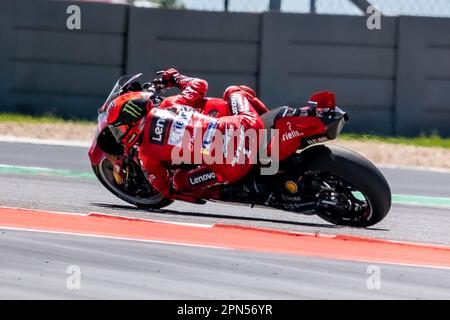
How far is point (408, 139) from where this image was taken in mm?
14844

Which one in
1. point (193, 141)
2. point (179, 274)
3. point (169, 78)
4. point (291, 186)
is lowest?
point (179, 274)

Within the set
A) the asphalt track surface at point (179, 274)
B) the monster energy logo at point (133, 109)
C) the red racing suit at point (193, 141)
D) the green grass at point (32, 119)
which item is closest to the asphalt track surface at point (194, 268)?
the asphalt track surface at point (179, 274)

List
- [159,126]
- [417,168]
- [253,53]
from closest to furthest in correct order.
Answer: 1. [159,126]
2. [417,168]
3. [253,53]

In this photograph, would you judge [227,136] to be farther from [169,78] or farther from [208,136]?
[169,78]

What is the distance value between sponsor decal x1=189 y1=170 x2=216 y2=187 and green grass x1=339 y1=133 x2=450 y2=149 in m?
6.13

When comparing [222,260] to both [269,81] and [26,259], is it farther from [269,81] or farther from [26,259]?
[269,81]

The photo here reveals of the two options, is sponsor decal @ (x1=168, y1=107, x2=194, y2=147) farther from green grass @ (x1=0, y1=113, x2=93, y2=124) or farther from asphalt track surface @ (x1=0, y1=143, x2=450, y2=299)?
green grass @ (x1=0, y1=113, x2=93, y2=124)

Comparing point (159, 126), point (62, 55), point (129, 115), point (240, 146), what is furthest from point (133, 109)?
point (62, 55)

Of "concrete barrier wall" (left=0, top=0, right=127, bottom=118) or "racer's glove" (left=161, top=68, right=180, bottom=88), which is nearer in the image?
"racer's glove" (left=161, top=68, right=180, bottom=88)

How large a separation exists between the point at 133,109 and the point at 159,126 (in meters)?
0.26

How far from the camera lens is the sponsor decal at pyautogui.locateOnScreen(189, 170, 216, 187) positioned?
8477mm

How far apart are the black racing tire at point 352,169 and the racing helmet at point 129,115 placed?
1222mm

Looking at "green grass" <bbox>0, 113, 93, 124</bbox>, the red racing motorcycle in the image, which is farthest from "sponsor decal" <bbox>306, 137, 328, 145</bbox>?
"green grass" <bbox>0, 113, 93, 124</bbox>
